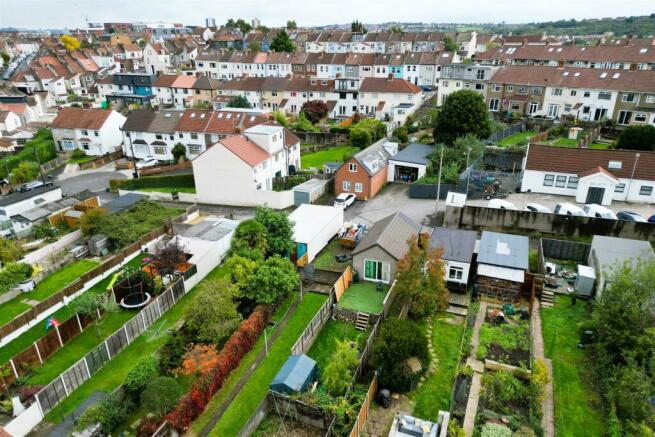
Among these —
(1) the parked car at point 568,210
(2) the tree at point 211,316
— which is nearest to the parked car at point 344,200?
(1) the parked car at point 568,210

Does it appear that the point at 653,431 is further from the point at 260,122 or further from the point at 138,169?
the point at 138,169

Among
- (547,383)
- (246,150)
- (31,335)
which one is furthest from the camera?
(246,150)

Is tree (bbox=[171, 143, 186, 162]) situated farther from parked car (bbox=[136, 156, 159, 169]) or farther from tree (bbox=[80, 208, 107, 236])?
tree (bbox=[80, 208, 107, 236])

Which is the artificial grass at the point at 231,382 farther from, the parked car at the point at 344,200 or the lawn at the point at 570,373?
the parked car at the point at 344,200

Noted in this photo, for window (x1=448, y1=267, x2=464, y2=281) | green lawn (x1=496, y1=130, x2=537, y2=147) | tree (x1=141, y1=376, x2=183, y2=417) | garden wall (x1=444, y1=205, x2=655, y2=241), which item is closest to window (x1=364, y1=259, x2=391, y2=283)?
window (x1=448, y1=267, x2=464, y2=281)

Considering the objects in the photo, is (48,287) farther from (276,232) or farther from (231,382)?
(231,382)

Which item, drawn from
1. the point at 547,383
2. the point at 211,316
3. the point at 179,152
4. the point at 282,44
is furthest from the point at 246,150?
the point at 282,44
